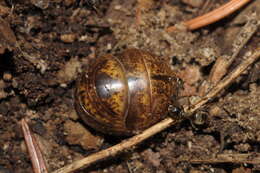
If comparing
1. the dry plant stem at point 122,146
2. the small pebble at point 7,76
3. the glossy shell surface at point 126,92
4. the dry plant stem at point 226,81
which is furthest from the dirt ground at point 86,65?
the glossy shell surface at point 126,92

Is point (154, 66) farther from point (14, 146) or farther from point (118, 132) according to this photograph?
point (14, 146)

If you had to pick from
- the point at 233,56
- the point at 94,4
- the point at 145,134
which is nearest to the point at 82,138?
the point at 145,134

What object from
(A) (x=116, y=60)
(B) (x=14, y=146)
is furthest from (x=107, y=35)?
(B) (x=14, y=146)

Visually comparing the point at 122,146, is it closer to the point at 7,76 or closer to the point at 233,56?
the point at 7,76

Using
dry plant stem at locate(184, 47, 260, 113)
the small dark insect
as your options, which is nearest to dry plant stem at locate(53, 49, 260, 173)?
dry plant stem at locate(184, 47, 260, 113)

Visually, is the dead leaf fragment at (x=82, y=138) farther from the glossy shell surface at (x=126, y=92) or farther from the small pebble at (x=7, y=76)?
the small pebble at (x=7, y=76)
